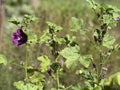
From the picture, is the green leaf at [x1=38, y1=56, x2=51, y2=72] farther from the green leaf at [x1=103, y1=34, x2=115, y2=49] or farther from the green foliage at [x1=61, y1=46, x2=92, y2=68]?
the green leaf at [x1=103, y1=34, x2=115, y2=49]

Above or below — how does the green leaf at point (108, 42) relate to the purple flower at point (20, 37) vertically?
below

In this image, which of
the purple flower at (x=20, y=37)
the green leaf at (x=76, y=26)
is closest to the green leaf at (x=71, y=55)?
the green leaf at (x=76, y=26)

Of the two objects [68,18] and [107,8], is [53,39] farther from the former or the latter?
[68,18]

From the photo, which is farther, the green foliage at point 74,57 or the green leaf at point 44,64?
the green leaf at point 44,64

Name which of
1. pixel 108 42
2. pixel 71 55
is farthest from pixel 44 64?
pixel 108 42

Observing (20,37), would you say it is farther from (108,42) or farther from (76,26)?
(108,42)

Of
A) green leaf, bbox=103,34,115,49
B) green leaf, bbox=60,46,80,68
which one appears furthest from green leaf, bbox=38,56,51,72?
green leaf, bbox=103,34,115,49

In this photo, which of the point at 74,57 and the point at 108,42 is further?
the point at 108,42

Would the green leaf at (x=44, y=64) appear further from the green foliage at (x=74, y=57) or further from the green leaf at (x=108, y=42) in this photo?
the green leaf at (x=108, y=42)
